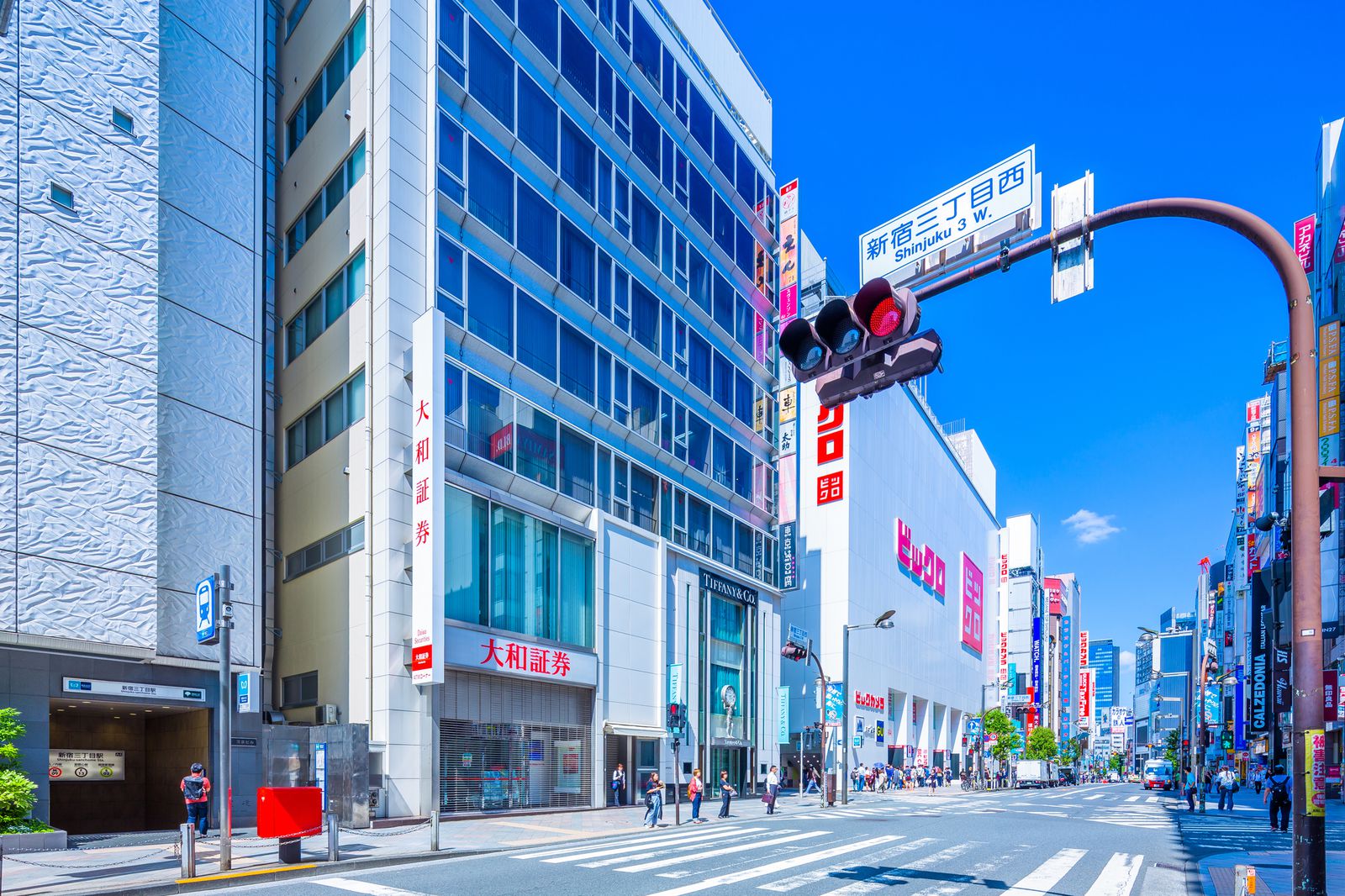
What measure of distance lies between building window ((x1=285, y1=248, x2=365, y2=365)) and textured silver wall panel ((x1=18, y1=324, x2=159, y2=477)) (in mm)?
8123

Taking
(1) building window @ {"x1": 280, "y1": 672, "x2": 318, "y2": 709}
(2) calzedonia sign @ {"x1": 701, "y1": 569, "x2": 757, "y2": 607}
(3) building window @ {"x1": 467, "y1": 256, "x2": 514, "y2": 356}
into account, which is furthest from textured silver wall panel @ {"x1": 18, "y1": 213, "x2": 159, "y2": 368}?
(2) calzedonia sign @ {"x1": 701, "y1": 569, "x2": 757, "y2": 607}

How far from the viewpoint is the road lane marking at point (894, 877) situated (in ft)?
47.6

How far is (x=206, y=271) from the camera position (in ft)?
88.9

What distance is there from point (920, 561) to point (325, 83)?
65278 mm

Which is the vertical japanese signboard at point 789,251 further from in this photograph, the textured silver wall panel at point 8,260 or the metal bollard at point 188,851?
the metal bollard at point 188,851

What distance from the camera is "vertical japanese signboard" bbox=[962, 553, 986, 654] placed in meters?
104

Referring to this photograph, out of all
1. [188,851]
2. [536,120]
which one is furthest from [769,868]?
[536,120]

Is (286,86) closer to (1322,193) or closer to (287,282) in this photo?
(287,282)

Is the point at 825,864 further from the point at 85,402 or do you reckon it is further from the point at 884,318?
the point at 85,402

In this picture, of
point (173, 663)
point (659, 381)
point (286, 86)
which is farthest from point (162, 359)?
point (659, 381)

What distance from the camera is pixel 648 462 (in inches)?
1588

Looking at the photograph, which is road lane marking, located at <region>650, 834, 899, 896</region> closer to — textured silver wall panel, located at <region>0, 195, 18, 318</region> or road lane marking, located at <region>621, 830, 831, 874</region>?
road lane marking, located at <region>621, 830, 831, 874</region>

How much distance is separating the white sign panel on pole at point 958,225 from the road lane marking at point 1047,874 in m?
10.2

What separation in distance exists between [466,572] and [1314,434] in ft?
80.9
